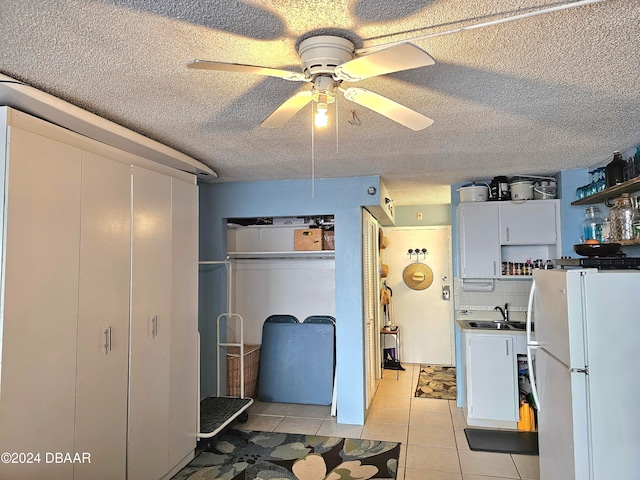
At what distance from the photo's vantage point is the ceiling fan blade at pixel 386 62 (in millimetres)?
1259

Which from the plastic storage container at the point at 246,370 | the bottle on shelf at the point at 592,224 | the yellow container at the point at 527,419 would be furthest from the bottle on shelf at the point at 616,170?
the plastic storage container at the point at 246,370

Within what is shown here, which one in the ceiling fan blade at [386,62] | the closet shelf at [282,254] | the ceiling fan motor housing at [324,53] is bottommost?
the closet shelf at [282,254]

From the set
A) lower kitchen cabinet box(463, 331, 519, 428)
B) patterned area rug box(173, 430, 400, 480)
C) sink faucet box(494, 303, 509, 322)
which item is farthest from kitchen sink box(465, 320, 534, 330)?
patterned area rug box(173, 430, 400, 480)

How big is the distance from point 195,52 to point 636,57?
5.71 feet

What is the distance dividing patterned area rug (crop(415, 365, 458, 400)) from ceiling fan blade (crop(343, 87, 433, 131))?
3.85 meters

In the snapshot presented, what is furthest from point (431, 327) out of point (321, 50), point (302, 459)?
point (321, 50)

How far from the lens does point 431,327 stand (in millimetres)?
6254

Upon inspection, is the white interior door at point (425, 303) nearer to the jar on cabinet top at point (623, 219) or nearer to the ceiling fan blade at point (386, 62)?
the jar on cabinet top at point (623, 219)

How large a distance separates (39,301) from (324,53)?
1.67 m

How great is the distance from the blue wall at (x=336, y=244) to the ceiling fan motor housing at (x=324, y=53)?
2.53 metres

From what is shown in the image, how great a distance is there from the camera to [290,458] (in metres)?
3.35

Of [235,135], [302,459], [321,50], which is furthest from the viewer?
[302,459]

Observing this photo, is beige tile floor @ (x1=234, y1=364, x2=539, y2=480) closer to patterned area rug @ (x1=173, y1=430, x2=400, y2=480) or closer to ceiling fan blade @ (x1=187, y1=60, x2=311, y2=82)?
patterned area rug @ (x1=173, y1=430, x2=400, y2=480)

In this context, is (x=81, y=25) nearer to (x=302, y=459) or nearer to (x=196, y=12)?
(x=196, y=12)
